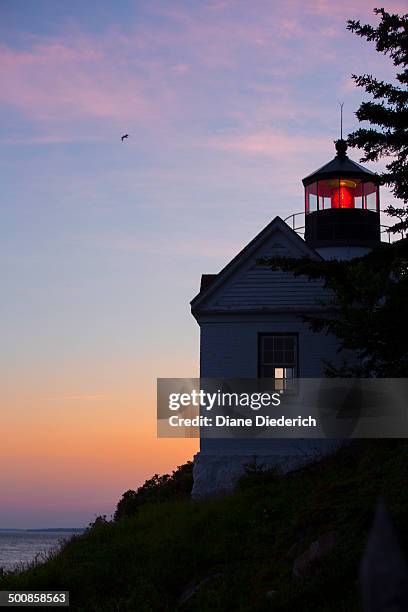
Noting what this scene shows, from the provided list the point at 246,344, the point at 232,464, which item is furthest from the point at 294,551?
the point at 246,344

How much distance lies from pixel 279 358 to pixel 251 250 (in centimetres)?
293

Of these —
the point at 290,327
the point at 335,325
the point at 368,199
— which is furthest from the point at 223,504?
the point at 368,199

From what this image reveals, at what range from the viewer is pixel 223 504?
65.2 ft

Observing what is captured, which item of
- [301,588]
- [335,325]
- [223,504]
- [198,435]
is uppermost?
[335,325]

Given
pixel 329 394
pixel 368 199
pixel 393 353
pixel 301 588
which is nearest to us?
pixel 301 588

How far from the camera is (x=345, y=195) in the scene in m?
29.6

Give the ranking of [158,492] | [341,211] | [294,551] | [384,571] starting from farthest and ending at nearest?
[341,211]
[158,492]
[294,551]
[384,571]

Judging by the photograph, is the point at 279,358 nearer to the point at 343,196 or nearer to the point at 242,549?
the point at 343,196

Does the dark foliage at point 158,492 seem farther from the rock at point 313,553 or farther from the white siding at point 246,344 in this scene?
the rock at point 313,553

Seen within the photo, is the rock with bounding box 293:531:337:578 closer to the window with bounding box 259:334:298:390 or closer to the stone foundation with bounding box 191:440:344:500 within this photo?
the stone foundation with bounding box 191:440:344:500

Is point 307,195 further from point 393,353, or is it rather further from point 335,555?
point 335,555

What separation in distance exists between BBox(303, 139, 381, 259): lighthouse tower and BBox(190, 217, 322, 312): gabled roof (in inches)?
167

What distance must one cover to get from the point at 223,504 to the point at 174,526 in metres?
1.25

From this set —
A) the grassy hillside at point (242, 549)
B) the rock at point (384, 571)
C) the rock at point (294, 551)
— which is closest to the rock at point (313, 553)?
the grassy hillside at point (242, 549)
